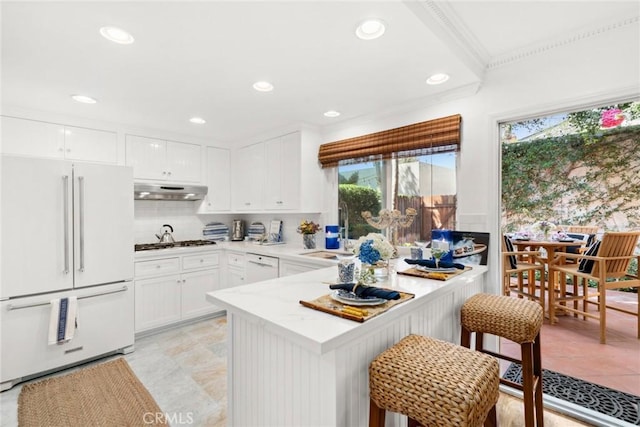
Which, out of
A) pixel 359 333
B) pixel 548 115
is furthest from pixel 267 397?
pixel 548 115

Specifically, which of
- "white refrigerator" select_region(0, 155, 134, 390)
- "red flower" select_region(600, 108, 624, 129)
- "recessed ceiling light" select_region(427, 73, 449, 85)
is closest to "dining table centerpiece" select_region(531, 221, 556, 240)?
"red flower" select_region(600, 108, 624, 129)

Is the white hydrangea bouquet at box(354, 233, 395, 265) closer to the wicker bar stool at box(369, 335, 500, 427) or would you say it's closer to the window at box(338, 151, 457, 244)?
the wicker bar stool at box(369, 335, 500, 427)

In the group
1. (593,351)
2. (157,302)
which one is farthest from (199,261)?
(593,351)

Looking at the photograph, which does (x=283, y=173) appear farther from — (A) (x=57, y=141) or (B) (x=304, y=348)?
(B) (x=304, y=348)

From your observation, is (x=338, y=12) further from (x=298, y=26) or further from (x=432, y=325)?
(x=432, y=325)

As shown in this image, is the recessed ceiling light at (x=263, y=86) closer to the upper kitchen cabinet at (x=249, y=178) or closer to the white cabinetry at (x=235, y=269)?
the upper kitchen cabinet at (x=249, y=178)

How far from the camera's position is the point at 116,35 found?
65.1 inches

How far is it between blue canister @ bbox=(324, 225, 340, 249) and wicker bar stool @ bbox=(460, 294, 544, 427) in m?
1.75

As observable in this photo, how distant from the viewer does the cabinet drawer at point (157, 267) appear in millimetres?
3168

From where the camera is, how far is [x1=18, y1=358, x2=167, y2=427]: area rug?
6.13ft

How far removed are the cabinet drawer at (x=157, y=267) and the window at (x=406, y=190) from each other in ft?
6.78

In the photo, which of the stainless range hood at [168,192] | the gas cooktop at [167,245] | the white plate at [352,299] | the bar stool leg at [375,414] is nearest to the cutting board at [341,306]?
the white plate at [352,299]

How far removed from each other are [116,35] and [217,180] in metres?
2.60

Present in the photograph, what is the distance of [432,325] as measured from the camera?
5.49 feet
